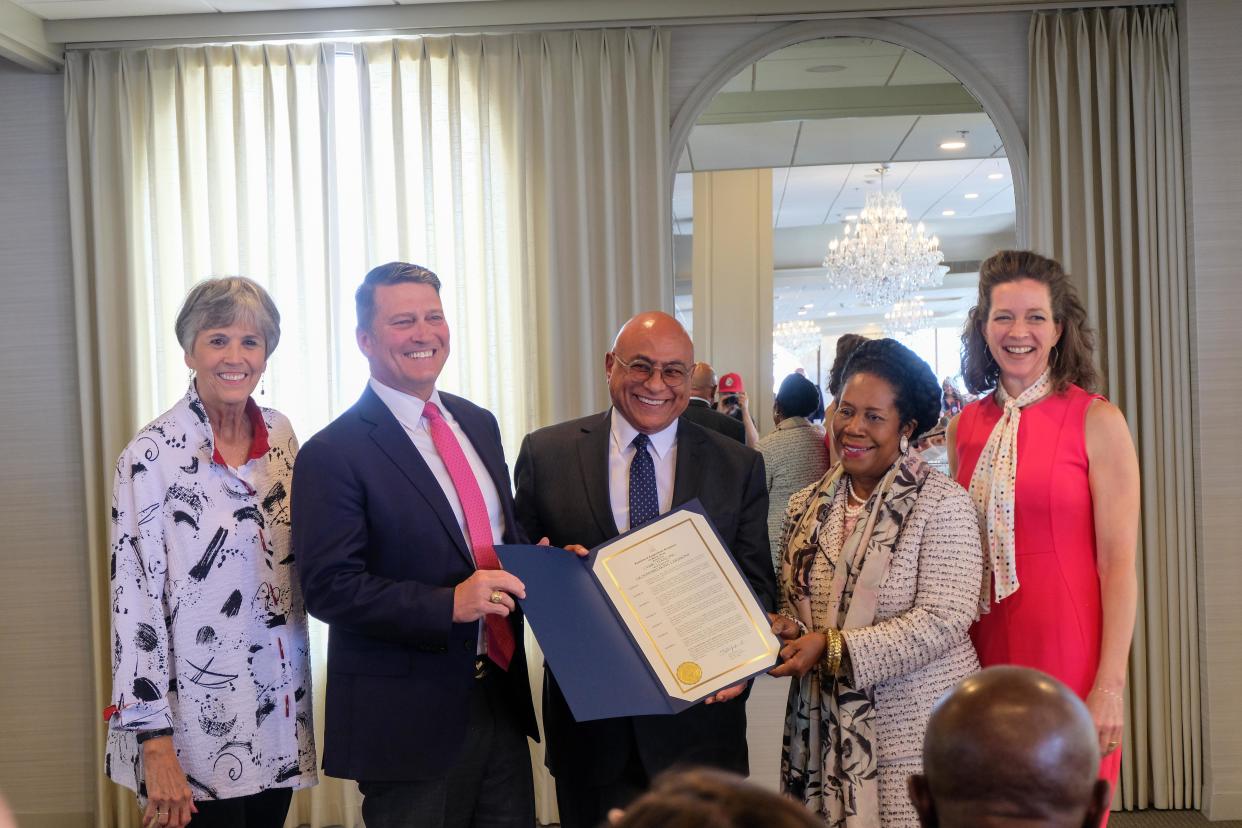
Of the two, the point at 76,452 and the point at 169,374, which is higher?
the point at 169,374

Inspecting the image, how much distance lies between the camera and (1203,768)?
14.0ft

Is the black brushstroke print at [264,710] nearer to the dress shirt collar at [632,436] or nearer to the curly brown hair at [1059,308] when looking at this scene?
the dress shirt collar at [632,436]

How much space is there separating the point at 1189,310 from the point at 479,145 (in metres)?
2.89

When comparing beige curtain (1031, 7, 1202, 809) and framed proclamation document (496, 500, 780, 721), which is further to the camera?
beige curtain (1031, 7, 1202, 809)

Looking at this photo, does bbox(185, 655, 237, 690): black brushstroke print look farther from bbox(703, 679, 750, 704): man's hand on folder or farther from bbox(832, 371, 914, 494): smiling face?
bbox(832, 371, 914, 494): smiling face

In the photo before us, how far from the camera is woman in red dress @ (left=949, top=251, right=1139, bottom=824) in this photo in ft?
7.65

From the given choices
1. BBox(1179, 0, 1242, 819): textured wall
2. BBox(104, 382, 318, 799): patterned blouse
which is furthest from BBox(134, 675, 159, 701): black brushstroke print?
BBox(1179, 0, 1242, 819): textured wall

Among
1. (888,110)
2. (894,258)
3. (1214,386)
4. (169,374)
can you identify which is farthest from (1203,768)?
(169,374)

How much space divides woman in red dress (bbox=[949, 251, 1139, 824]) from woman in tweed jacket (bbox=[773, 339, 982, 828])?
0.19 metres

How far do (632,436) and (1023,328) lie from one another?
2.94 ft

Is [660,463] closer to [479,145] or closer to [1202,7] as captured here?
[479,145]

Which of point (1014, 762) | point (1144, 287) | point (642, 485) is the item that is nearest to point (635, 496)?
point (642, 485)

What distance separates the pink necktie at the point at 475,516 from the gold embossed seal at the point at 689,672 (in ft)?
1.37

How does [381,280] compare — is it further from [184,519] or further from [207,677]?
[207,677]
